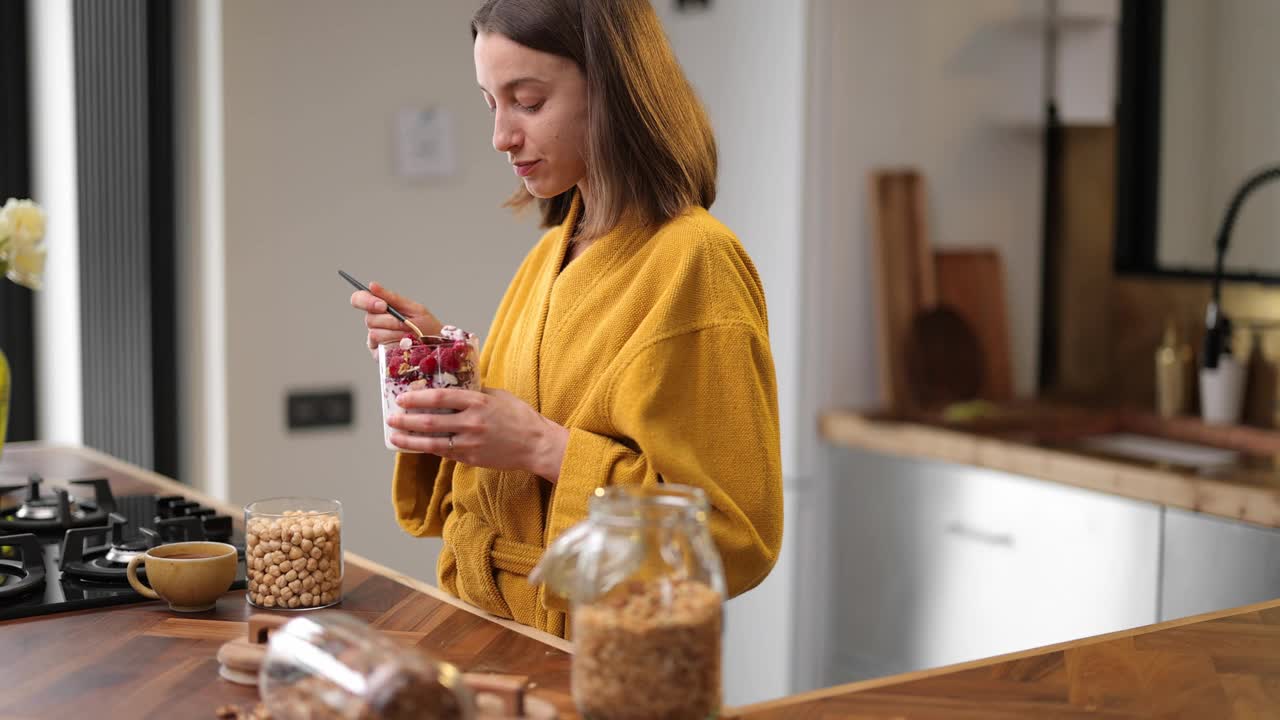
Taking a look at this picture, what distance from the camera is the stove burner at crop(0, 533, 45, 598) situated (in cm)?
150

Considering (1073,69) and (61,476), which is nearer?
(61,476)

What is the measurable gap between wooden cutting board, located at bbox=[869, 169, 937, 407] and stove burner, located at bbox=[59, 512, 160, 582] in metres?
1.89

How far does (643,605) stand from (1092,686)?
0.49 metres

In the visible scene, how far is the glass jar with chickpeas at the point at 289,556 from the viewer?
1.44m

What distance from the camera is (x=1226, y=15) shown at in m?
3.02

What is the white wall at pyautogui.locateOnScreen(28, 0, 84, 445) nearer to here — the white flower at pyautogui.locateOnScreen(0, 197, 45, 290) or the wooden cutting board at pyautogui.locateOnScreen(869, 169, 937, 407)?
the white flower at pyautogui.locateOnScreen(0, 197, 45, 290)

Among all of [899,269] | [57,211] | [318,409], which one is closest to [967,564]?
[899,269]

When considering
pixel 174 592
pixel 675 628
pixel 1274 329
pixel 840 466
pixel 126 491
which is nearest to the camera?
pixel 675 628

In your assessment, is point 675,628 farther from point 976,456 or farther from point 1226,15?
point 1226,15

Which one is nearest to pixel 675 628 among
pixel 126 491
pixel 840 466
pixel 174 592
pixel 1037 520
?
pixel 174 592

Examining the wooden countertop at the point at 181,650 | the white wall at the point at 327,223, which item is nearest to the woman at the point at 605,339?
the wooden countertop at the point at 181,650

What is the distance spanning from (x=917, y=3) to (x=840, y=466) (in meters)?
1.09

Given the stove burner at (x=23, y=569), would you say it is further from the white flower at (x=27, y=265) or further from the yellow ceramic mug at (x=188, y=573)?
the white flower at (x=27, y=265)

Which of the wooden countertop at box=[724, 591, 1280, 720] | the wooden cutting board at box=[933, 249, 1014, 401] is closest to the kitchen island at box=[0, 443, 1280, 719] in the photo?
the wooden countertop at box=[724, 591, 1280, 720]
